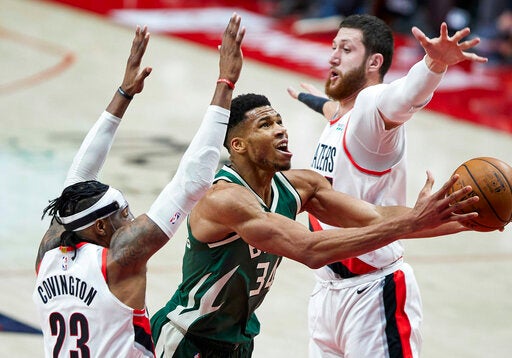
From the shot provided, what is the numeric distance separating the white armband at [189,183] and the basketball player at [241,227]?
0.49 m

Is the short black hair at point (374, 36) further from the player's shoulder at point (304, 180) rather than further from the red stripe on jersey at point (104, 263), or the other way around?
the red stripe on jersey at point (104, 263)

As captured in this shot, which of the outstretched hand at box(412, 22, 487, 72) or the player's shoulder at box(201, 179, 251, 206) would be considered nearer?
the player's shoulder at box(201, 179, 251, 206)

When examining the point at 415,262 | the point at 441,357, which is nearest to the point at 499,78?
the point at 415,262

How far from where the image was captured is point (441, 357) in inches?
335

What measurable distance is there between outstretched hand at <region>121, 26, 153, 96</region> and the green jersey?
0.68 metres

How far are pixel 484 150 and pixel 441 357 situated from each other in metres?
6.08

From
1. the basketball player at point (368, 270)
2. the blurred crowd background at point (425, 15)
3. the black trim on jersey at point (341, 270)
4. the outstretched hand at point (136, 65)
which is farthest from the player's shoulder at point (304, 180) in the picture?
the blurred crowd background at point (425, 15)

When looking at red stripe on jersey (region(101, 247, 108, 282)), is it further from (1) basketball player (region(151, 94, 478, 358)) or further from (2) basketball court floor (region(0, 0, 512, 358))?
(2) basketball court floor (region(0, 0, 512, 358))

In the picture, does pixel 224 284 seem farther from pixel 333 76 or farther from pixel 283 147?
pixel 333 76

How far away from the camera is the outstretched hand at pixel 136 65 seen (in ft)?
19.7

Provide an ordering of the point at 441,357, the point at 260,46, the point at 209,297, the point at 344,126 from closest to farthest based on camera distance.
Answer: the point at 209,297, the point at 344,126, the point at 441,357, the point at 260,46

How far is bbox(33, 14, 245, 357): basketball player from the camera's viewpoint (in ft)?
17.2

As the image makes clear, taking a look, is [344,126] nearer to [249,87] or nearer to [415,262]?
[415,262]

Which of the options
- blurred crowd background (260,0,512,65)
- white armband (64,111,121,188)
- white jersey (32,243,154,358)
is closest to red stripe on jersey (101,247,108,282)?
white jersey (32,243,154,358)
